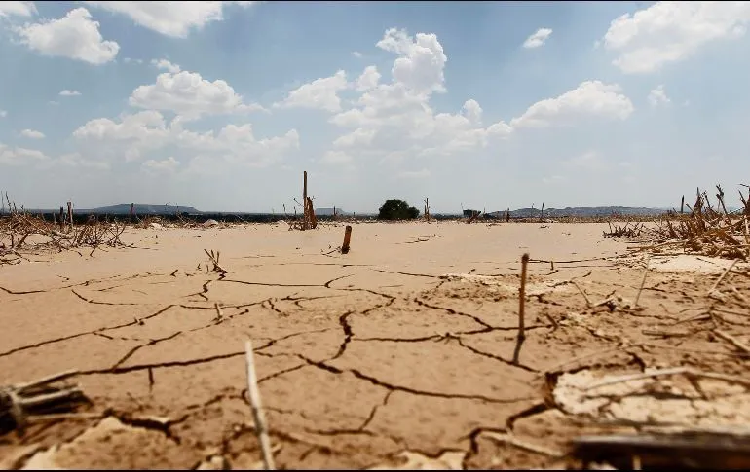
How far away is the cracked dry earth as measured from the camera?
4.21ft

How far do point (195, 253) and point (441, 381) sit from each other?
4880 millimetres

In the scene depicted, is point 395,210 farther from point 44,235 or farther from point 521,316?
point 521,316

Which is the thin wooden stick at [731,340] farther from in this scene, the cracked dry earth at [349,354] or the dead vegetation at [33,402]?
the dead vegetation at [33,402]

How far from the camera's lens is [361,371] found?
5.90ft

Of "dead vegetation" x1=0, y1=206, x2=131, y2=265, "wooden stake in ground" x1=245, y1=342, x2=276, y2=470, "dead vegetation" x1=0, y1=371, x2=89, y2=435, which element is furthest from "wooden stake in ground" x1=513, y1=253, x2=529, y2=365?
"dead vegetation" x1=0, y1=206, x2=131, y2=265

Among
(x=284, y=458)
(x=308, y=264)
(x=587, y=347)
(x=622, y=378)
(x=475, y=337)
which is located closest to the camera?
(x=284, y=458)

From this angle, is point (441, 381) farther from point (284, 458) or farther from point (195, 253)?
point (195, 253)

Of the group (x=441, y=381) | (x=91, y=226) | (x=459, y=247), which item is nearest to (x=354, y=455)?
(x=441, y=381)

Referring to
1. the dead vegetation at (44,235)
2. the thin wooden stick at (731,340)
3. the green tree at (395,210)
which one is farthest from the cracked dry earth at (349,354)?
the green tree at (395,210)

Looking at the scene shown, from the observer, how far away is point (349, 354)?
6.52ft

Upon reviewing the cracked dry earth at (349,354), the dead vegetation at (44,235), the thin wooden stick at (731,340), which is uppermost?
the dead vegetation at (44,235)

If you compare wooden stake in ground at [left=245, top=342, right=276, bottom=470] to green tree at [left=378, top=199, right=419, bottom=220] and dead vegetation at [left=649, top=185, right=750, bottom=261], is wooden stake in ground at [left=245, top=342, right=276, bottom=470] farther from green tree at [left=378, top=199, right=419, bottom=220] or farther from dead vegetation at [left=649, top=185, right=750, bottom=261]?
green tree at [left=378, top=199, right=419, bottom=220]

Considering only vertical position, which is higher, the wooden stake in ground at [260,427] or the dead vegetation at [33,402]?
the wooden stake in ground at [260,427]

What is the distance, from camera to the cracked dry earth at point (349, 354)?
50.5 inches
